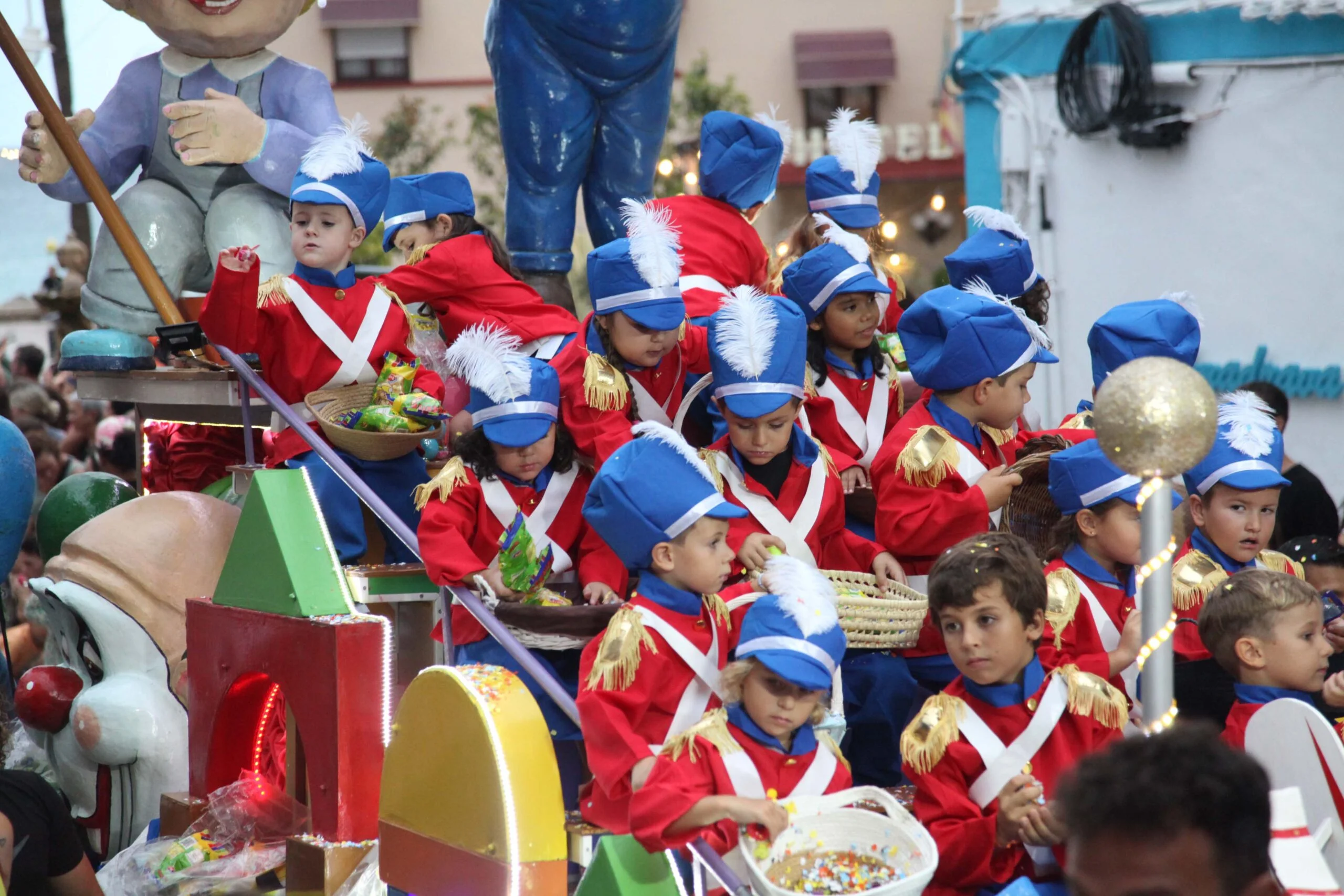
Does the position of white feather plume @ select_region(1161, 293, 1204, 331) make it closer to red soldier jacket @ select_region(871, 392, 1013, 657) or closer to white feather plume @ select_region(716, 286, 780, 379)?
red soldier jacket @ select_region(871, 392, 1013, 657)

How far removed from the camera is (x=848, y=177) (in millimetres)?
5410

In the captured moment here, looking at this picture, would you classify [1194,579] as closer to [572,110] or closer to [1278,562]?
[1278,562]

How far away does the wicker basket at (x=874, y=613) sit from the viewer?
11.9 ft

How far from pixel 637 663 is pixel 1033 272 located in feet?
8.07

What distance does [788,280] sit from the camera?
186 inches

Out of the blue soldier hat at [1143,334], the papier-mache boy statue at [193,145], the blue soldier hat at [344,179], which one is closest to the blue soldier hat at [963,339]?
the blue soldier hat at [1143,334]

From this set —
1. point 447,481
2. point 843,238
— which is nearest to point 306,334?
point 447,481

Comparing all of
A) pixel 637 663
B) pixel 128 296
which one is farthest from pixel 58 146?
pixel 637 663

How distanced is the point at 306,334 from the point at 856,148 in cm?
196

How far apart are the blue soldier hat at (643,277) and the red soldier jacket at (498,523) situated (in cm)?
46

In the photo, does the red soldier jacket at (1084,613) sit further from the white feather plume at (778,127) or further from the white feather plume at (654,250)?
the white feather plume at (778,127)

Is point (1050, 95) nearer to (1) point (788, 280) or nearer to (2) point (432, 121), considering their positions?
(1) point (788, 280)

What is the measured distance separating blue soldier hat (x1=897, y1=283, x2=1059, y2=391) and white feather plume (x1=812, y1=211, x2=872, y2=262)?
451mm

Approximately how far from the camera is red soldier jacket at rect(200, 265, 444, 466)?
4.74 m
